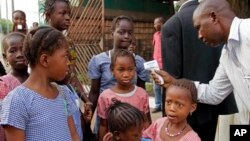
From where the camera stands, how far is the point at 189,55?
2830mm

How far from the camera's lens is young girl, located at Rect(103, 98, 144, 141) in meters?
2.24

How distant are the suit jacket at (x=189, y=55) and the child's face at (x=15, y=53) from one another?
1.04 m

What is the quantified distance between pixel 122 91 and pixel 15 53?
0.83 metres

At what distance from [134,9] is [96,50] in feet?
7.60

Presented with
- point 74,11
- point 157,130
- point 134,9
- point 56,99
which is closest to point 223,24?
point 157,130

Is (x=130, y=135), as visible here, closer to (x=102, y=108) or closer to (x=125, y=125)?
(x=125, y=125)

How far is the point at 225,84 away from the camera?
271cm

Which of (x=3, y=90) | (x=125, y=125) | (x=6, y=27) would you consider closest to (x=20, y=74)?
(x=3, y=90)

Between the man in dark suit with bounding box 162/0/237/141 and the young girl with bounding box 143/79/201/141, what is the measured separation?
0.30m

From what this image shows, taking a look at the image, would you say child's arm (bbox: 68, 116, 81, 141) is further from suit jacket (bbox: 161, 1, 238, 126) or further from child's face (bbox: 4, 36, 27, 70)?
suit jacket (bbox: 161, 1, 238, 126)

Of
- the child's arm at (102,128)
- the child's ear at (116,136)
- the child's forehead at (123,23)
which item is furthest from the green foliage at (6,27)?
the child's ear at (116,136)

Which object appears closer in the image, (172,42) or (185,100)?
(185,100)

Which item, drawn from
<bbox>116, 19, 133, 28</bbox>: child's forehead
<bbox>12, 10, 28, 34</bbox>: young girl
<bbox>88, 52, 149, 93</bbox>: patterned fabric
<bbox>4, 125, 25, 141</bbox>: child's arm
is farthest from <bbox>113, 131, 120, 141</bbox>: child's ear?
<bbox>12, 10, 28, 34</bbox>: young girl

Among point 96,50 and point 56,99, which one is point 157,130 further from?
point 96,50
